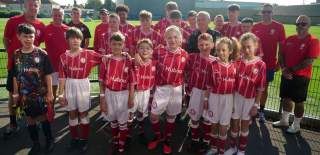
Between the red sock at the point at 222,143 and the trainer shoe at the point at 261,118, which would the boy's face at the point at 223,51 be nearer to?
the red sock at the point at 222,143

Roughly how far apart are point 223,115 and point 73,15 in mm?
3973

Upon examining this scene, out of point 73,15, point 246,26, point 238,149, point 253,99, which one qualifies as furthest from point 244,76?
point 73,15

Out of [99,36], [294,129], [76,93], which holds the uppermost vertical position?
[99,36]

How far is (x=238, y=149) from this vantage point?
4895 mm

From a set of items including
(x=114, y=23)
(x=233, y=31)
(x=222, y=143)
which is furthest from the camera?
(x=233, y=31)

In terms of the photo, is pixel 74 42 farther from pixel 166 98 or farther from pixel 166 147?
pixel 166 147

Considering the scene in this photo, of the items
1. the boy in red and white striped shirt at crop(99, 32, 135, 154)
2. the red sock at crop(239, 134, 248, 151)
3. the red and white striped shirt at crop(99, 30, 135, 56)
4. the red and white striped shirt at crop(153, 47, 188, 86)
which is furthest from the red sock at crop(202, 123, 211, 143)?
the red and white striped shirt at crop(99, 30, 135, 56)

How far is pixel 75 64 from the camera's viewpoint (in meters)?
4.80

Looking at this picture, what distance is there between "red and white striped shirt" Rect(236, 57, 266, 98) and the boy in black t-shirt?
9.76 feet

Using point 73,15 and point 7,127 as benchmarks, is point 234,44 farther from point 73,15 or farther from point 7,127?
point 7,127

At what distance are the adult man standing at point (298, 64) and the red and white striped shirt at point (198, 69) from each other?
2.02m

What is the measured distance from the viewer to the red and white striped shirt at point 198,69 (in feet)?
16.1

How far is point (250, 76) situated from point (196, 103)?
98 cm

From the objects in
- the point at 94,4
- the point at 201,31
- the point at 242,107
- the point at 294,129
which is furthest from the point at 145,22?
the point at 94,4
